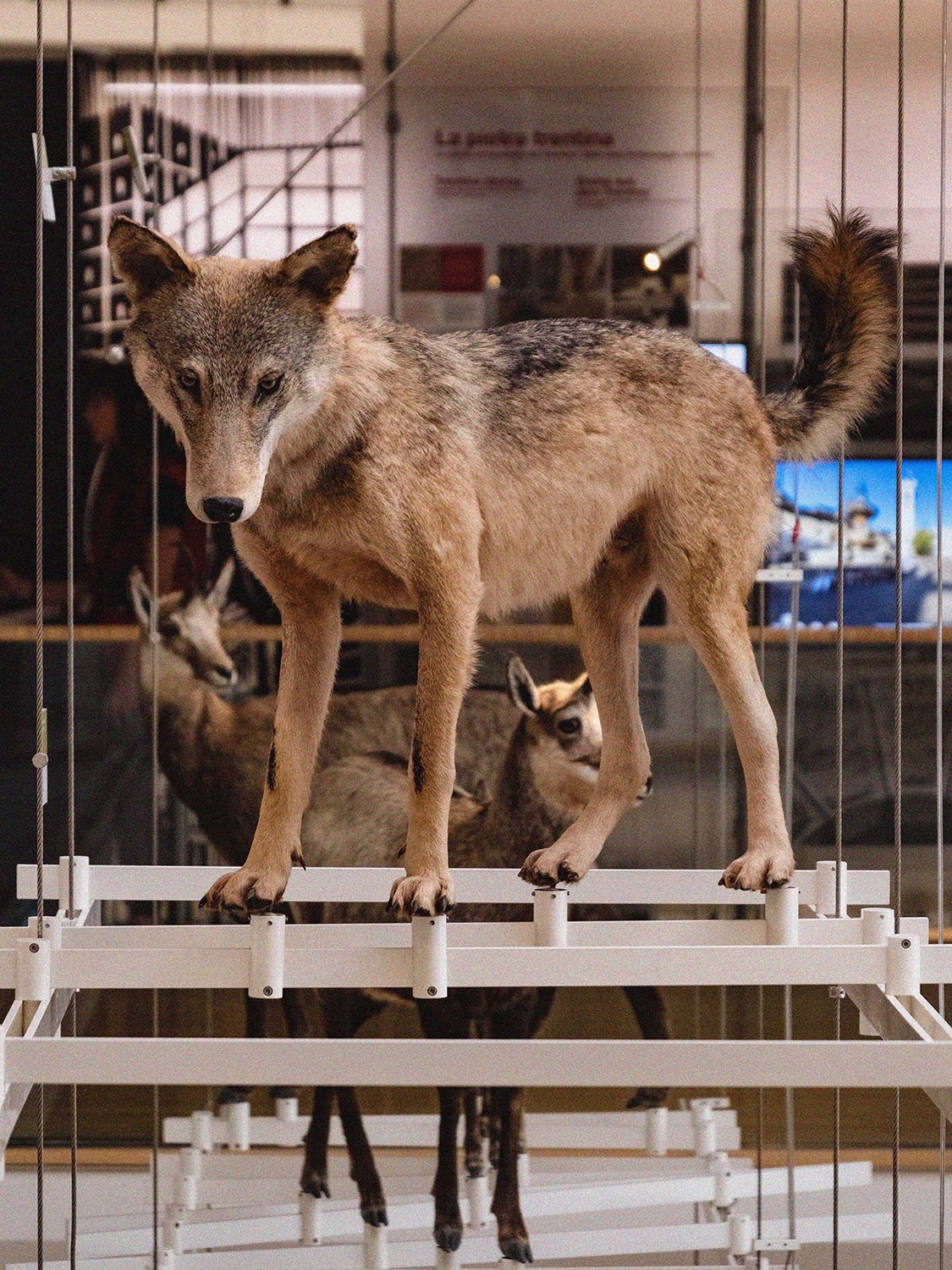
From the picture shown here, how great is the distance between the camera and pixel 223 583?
10.4 feet

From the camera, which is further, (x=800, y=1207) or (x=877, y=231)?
(x=800, y=1207)

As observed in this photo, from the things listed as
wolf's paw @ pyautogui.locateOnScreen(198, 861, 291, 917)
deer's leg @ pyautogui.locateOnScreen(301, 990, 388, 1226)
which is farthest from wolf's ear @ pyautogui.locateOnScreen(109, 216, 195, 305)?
deer's leg @ pyautogui.locateOnScreen(301, 990, 388, 1226)

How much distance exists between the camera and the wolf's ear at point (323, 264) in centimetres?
131

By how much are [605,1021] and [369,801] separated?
72 cm

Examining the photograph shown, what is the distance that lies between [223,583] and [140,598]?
179 millimetres

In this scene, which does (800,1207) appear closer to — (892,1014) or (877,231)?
(892,1014)

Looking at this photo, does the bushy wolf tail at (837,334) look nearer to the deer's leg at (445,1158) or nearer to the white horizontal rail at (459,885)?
the white horizontal rail at (459,885)

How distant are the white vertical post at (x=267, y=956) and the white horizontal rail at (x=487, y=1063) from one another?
0.33 ft

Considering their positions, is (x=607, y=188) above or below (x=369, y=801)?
above

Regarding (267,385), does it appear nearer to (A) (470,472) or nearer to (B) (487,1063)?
(A) (470,472)

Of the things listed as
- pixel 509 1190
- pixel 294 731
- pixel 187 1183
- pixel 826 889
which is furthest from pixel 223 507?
pixel 187 1183

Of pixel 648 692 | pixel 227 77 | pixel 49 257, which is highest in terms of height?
pixel 227 77

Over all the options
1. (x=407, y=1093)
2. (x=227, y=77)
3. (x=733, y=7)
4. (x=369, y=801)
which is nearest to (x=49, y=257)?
(x=227, y=77)

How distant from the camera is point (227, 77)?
121 inches
